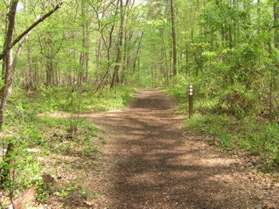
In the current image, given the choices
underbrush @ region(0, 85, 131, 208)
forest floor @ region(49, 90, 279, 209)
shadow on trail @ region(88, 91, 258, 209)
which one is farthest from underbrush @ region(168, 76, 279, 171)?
underbrush @ region(0, 85, 131, 208)

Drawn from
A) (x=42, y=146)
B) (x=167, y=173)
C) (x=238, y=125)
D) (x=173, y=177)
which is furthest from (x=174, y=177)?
(x=238, y=125)

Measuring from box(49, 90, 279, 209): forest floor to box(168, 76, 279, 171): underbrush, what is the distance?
496 millimetres

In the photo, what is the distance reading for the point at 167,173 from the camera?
7.84m

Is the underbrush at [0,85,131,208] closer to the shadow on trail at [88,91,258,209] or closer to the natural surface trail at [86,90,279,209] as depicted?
the natural surface trail at [86,90,279,209]

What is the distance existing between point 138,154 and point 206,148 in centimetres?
193

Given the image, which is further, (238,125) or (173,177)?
(238,125)

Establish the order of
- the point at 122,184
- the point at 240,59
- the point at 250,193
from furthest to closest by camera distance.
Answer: the point at 240,59, the point at 122,184, the point at 250,193

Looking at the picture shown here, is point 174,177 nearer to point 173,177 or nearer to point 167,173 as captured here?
point 173,177

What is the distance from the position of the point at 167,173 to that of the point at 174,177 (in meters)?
0.30

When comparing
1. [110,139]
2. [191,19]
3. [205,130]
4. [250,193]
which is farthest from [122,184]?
[191,19]

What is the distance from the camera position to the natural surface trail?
6.26 m

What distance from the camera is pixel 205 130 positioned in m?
11.5

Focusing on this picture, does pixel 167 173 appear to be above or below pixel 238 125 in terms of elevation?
below

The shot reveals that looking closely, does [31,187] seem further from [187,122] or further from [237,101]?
[237,101]
